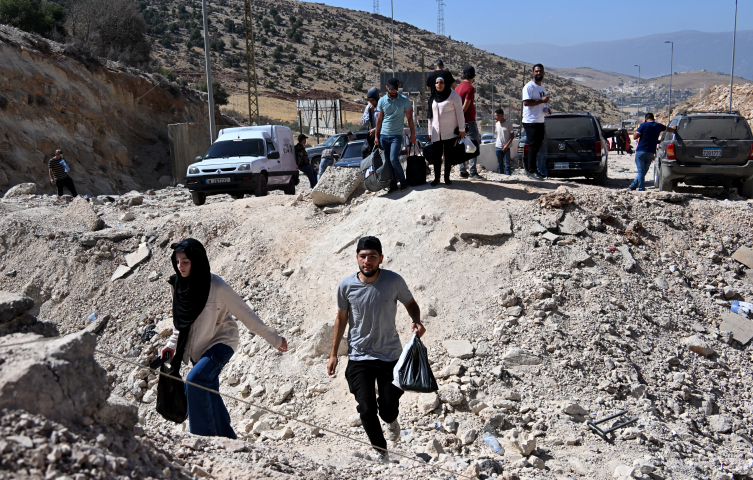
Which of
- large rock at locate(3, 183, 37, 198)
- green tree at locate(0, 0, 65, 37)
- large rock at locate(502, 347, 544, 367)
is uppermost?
green tree at locate(0, 0, 65, 37)

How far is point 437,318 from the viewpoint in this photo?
6547 mm

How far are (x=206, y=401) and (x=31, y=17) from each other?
30.8 metres

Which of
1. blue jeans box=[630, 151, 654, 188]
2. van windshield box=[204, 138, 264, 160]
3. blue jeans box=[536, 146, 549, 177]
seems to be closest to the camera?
blue jeans box=[536, 146, 549, 177]

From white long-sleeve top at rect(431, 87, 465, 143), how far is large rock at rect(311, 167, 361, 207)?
6.46 feet

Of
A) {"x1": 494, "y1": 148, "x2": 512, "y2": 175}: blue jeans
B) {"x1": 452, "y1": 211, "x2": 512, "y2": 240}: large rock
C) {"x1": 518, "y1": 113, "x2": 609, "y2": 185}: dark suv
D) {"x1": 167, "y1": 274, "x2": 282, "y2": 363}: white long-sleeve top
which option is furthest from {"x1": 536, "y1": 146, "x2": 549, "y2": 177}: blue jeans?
{"x1": 167, "y1": 274, "x2": 282, "y2": 363}: white long-sleeve top

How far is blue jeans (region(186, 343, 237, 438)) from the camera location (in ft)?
13.0

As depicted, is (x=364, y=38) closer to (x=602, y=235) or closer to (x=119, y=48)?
(x=119, y=48)

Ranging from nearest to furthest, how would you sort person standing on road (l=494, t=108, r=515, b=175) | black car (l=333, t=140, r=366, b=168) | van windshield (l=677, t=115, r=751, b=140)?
1. van windshield (l=677, t=115, r=751, b=140)
2. person standing on road (l=494, t=108, r=515, b=175)
3. black car (l=333, t=140, r=366, b=168)

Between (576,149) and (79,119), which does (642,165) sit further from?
(79,119)

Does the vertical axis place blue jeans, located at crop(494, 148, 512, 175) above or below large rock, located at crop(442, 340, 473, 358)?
above

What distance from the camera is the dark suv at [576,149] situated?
1142 cm

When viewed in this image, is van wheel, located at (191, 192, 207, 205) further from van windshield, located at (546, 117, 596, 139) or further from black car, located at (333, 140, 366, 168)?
van windshield, located at (546, 117, 596, 139)

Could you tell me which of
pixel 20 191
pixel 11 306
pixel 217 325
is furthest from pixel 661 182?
pixel 20 191

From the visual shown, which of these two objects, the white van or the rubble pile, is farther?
the white van
